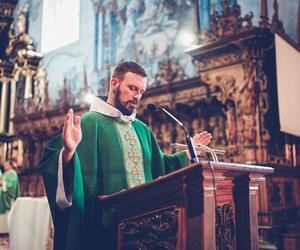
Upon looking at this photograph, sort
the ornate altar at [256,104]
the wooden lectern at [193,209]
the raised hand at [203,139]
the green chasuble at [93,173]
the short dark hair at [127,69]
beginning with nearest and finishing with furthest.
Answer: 1. the wooden lectern at [193,209]
2. the green chasuble at [93,173]
3. the short dark hair at [127,69]
4. the raised hand at [203,139]
5. the ornate altar at [256,104]

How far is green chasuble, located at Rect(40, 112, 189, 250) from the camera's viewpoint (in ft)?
7.30

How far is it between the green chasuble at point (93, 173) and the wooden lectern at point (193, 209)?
Answer: 0.13m

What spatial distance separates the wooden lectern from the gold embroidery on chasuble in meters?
0.42

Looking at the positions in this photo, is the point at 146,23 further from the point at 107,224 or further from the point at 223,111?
the point at 107,224

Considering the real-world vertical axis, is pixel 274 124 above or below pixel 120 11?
below

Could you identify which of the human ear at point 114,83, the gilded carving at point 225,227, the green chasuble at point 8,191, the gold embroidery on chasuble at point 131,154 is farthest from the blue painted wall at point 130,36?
the gilded carving at point 225,227

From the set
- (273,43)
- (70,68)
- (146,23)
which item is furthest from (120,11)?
(273,43)

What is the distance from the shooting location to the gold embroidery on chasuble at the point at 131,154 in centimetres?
263

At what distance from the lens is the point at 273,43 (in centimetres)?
562

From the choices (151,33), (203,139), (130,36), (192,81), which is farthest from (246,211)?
(130,36)

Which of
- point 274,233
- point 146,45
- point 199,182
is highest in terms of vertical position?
point 146,45

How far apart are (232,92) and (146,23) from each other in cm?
430

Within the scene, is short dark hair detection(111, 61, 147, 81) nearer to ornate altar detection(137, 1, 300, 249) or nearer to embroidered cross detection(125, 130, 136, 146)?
embroidered cross detection(125, 130, 136, 146)

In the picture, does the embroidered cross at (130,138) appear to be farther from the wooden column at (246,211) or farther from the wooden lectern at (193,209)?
the wooden column at (246,211)
